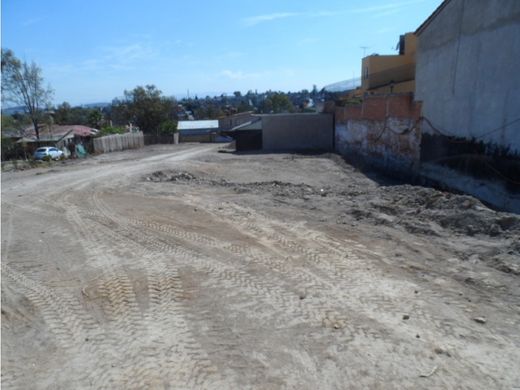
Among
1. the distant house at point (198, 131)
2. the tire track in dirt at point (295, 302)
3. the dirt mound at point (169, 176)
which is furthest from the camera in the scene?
the distant house at point (198, 131)

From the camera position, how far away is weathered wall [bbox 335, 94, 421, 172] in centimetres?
1642

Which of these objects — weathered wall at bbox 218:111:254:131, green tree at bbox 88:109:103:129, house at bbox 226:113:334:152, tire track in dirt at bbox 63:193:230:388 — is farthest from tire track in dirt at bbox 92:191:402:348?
green tree at bbox 88:109:103:129

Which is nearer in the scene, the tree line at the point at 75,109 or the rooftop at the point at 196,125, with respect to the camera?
the tree line at the point at 75,109

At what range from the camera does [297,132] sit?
1216 inches

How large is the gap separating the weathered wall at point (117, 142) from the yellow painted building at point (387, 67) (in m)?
22.0

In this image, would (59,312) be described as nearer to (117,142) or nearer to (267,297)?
(267,297)

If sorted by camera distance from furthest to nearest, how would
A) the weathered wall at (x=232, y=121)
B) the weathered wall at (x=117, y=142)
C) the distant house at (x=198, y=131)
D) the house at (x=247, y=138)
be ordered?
1. the weathered wall at (x=232, y=121)
2. the distant house at (x=198, y=131)
3. the house at (x=247, y=138)
4. the weathered wall at (x=117, y=142)

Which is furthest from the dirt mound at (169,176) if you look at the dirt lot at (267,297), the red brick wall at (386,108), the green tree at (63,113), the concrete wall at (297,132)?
the green tree at (63,113)

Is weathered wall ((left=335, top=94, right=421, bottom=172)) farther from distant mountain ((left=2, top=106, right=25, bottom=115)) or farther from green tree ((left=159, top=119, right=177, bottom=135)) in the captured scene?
distant mountain ((left=2, top=106, right=25, bottom=115))

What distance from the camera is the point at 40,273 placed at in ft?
20.9

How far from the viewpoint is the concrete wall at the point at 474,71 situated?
34.5 feet

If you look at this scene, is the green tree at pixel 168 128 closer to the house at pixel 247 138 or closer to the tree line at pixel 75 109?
the tree line at pixel 75 109

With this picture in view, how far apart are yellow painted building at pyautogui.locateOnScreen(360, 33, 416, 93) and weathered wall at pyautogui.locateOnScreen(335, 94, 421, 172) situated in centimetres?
1052

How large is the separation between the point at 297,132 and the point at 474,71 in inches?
746
